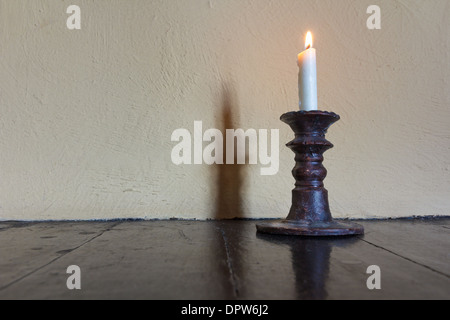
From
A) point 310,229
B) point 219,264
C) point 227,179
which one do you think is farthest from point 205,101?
point 219,264

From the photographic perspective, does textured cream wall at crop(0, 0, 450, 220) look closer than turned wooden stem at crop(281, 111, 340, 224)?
No

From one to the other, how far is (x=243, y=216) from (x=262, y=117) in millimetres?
270

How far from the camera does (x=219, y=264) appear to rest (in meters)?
0.41

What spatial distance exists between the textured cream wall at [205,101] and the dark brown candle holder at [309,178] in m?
0.26

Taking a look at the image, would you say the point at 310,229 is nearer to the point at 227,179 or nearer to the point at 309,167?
the point at 309,167

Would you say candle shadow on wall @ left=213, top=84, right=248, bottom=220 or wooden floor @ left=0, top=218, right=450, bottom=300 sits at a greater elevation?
candle shadow on wall @ left=213, top=84, right=248, bottom=220

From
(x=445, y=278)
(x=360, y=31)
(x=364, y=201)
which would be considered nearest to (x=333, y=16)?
(x=360, y=31)

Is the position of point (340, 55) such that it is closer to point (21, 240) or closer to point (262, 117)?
point (262, 117)

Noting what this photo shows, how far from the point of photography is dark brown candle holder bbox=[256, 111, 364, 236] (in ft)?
2.10

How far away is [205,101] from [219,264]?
598 mm

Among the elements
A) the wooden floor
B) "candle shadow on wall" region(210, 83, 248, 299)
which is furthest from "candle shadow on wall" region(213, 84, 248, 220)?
the wooden floor

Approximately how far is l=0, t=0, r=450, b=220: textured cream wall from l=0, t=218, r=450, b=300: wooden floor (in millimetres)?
216

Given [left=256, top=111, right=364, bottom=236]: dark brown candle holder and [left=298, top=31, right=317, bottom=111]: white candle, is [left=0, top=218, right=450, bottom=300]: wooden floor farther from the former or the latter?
[left=298, top=31, right=317, bottom=111]: white candle

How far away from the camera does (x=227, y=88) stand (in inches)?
37.0
